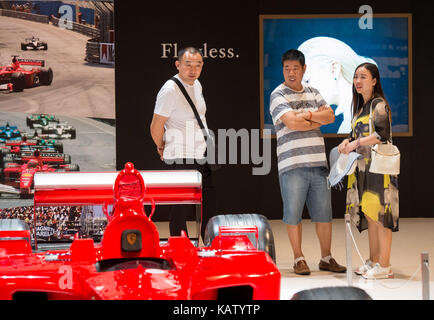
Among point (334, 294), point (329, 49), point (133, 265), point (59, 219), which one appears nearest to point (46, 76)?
point (59, 219)

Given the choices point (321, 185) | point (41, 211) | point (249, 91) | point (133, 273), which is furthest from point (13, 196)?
point (133, 273)

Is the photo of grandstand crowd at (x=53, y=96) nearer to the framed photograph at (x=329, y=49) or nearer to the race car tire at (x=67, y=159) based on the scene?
the race car tire at (x=67, y=159)

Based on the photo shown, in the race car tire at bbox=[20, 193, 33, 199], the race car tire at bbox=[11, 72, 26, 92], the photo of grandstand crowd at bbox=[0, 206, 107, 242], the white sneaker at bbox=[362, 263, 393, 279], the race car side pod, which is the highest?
the race car tire at bbox=[11, 72, 26, 92]

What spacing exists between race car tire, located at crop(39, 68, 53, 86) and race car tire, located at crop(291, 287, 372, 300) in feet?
20.1

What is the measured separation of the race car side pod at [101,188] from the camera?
4.79m

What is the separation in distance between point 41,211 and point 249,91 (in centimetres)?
277

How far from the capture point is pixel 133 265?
362cm

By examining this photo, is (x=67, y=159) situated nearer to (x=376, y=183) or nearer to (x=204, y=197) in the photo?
(x=204, y=197)

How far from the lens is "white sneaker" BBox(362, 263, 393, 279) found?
5594mm

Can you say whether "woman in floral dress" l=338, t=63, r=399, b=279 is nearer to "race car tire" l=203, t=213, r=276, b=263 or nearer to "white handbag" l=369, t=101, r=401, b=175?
"white handbag" l=369, t=101, r=401, b=175

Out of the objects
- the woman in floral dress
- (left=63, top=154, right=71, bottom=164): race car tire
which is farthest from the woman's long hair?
(left=63, top=154, right=71, bottom=164): race car tire

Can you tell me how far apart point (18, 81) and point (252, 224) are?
15.5ft

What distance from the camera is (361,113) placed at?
18.9 feet
